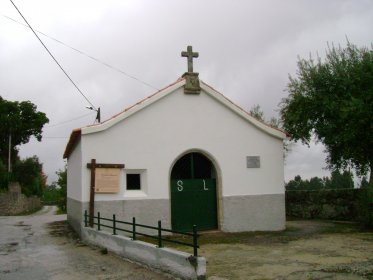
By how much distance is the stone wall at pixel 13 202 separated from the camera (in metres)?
34.9

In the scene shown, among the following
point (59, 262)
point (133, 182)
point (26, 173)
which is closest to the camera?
point (59, 262)

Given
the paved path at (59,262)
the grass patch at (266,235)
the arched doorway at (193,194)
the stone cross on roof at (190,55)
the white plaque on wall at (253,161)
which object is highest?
the stone cross on roof at (190,55)

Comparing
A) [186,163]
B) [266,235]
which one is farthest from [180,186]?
[266,235]

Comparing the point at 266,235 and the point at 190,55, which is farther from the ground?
the point at 190,55

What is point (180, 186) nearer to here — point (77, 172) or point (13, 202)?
point (77, 172)

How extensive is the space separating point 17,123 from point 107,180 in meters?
36.4

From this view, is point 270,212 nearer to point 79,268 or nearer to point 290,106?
point 290,106

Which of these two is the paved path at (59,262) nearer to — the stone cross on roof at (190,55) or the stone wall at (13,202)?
the stone cross on roof at (190,55)

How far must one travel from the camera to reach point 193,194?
592 inches

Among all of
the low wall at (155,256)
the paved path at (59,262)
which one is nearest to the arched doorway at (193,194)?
the low wall at (155,256)

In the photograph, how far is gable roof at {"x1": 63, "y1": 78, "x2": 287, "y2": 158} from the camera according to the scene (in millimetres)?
13629

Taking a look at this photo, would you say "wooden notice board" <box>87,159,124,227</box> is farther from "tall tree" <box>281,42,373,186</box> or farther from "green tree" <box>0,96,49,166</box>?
"green tree" <box>0,96,49,166</box>

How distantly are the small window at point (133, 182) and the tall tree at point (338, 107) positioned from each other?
6.97 meters

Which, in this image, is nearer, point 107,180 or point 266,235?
point 107,180
